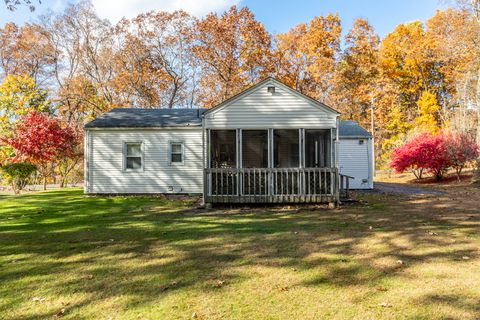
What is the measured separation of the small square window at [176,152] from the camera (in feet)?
54.3

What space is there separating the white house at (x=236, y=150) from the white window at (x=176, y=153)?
→ 0.05 meters

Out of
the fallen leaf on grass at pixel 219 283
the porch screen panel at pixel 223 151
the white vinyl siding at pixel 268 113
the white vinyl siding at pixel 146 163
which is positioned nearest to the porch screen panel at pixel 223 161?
the porch screen panel at pixel 223 151

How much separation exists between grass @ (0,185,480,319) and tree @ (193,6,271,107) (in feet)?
73.4

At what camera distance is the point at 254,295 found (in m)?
4.06

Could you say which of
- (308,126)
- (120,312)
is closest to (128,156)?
(308,126)

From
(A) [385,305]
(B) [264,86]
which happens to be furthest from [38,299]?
(B) [264,86]

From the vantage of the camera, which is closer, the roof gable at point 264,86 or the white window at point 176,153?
the roof gable at point 264,86

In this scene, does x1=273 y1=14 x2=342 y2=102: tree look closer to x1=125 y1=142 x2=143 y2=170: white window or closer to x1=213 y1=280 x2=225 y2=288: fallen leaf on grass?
x1=125 y1=142 x2=143 y2=170: white window

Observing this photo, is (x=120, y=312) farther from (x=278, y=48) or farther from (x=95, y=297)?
(x=278, y=48)

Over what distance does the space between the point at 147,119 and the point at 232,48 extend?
15228 mm

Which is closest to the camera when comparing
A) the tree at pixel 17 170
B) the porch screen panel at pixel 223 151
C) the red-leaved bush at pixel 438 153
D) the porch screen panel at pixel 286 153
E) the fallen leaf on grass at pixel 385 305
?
the fallen leaf on grass at pixel 385 305

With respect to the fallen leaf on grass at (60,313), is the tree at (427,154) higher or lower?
higher

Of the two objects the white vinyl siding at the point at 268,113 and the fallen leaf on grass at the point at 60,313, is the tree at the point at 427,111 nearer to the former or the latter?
the white vinyl siding at the point at 268,113

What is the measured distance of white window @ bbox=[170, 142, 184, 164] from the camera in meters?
16.5
